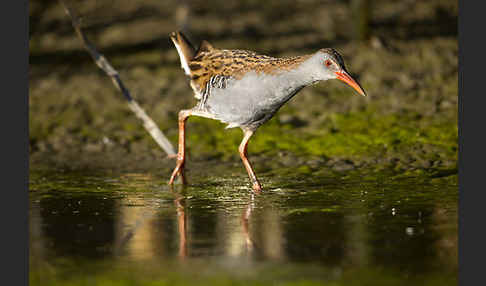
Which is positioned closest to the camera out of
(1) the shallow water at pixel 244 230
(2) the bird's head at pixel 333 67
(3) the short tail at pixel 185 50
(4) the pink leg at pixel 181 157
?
(1) the shallow water at pixel 244 230

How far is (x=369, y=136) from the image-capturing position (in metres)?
11.8

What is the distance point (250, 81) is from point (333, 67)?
95cm

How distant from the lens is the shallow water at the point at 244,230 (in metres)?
6.22

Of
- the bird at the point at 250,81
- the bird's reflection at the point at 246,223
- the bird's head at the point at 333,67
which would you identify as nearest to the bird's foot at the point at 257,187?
the bird at the point at 250,81

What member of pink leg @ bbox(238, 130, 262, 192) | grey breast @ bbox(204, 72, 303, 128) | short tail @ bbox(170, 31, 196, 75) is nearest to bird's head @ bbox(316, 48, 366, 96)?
grey breast @ bbox(204, 72, 303, 128)

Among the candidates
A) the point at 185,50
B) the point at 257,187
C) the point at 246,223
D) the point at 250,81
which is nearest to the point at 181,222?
the point at 246,223

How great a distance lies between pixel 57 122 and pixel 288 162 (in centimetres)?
419

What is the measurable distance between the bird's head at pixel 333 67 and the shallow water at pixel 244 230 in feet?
3.92

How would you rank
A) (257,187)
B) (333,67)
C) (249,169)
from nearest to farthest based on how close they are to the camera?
(333,67) < (257,187) < (249,169)

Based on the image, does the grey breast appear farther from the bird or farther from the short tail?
the short tail

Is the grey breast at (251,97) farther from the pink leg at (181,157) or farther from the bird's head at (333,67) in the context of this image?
the pink leg at (181,157)

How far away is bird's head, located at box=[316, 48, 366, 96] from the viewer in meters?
8.79

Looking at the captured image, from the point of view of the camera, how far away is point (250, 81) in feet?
30.2

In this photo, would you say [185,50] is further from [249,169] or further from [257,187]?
[257,187]
